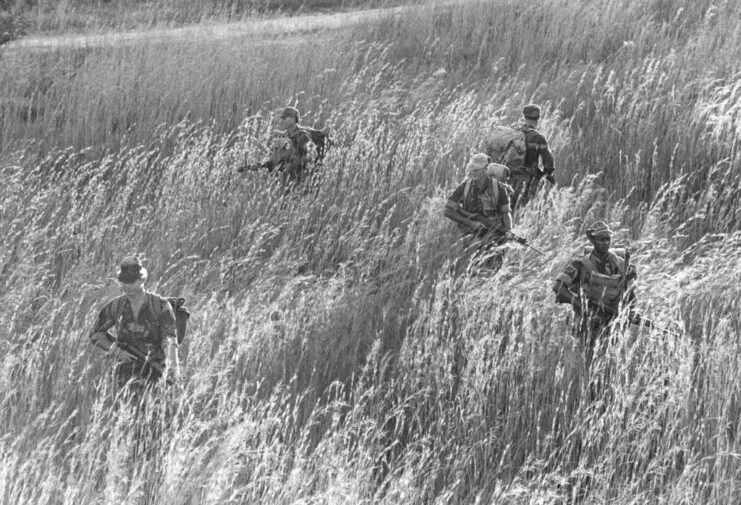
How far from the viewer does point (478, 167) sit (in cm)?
775

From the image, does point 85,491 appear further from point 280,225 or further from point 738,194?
point 738,194

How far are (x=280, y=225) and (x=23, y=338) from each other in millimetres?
2914

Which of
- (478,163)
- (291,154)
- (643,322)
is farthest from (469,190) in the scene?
(291,154)

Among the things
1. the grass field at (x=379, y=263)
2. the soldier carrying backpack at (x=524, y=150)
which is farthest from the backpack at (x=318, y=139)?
the soldier carrying backpack at (x=524, y=150)

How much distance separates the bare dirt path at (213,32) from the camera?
13.9 meters

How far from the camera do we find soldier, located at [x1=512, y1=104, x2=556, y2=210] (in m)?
9.12

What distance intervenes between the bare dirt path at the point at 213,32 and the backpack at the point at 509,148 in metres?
6.14

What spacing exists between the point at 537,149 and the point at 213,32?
22.6 ft

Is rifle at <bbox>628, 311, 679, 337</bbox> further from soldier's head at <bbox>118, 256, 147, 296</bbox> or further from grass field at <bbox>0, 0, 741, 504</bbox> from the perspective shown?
soldier's head at <bbox>118, 256, 147, 296</bbox>

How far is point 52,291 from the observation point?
8234mm

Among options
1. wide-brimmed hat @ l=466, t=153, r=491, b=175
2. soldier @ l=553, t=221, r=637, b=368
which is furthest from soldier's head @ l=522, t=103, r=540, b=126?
soldier @ l=553, t=221, r=637, b=368

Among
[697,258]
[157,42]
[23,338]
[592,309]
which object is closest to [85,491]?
[23,338]

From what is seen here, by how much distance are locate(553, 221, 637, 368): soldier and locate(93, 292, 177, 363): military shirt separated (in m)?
2.44

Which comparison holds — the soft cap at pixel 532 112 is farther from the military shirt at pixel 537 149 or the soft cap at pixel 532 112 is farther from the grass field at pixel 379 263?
the grass field at pixel 379 263
